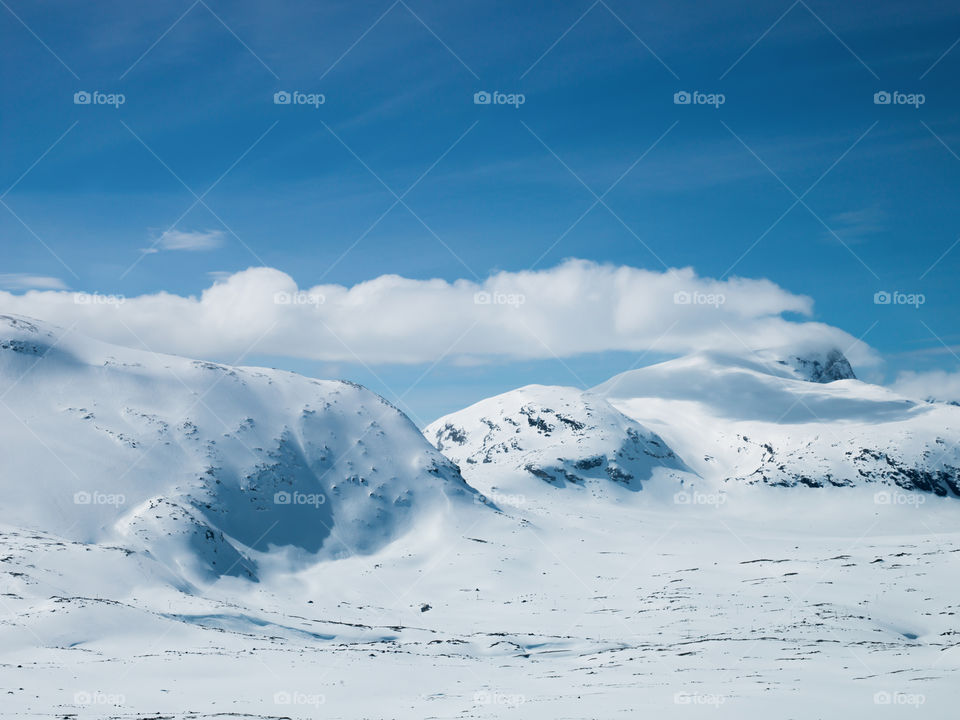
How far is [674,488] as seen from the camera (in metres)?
191

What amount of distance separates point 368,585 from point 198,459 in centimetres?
2930

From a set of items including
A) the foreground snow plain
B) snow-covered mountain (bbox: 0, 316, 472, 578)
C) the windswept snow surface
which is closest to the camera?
the foreground snow plain

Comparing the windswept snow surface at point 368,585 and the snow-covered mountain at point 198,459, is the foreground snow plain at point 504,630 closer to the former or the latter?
the windswept snow surface at point 368,585

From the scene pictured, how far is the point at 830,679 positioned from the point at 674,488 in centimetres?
16122

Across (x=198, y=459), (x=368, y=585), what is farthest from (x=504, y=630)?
(x=198, y=459)

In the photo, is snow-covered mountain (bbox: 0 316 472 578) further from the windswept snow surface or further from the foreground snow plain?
the foreground snow plain

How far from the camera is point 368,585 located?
91688 mm

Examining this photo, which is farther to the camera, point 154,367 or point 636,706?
point 154,367

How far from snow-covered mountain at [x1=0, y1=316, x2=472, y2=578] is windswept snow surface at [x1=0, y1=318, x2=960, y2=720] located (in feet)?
1.23

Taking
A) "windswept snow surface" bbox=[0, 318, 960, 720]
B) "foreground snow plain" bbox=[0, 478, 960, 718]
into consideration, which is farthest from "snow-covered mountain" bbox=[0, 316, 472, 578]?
"foreground snow plain" bbox=[0, 478, 960, 718]

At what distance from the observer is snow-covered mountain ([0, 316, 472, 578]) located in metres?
84.7

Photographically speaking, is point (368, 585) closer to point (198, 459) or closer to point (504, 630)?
point (504, 630)

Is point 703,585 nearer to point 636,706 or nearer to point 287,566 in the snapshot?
point 287,566

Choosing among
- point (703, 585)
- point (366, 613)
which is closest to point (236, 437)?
point (366, 613)
